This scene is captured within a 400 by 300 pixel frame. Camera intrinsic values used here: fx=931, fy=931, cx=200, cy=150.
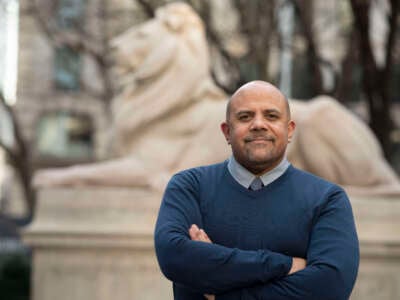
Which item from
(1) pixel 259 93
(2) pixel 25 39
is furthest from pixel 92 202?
(2) pixel 25 39

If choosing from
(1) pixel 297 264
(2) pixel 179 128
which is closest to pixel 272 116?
(1) pixel 297 264

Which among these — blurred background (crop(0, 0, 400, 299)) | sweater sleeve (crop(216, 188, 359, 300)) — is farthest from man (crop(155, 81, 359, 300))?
blurred background (crop(0, 0, 400, 299))

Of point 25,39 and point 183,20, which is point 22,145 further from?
point 25,39

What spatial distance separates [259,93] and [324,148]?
522cm

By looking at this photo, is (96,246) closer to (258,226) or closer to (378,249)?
(378,249)

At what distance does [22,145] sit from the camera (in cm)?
1527

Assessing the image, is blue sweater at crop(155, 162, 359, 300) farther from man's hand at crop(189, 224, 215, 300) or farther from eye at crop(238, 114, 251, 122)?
eye at crop(238, 114, 251, 122)

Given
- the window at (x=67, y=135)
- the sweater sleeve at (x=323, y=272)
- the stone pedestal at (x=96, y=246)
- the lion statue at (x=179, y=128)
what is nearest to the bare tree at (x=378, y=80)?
the lion statue at (x=179, y=128)

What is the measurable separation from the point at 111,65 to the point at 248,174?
1303cm

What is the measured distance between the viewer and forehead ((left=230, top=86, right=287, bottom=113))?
319 cm

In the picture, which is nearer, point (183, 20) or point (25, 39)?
point (183, 20)

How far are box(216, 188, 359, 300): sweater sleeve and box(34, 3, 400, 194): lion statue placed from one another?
4940 millimetres

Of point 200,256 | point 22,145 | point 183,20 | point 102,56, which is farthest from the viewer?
point 102,56

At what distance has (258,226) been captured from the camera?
3.12 metres
